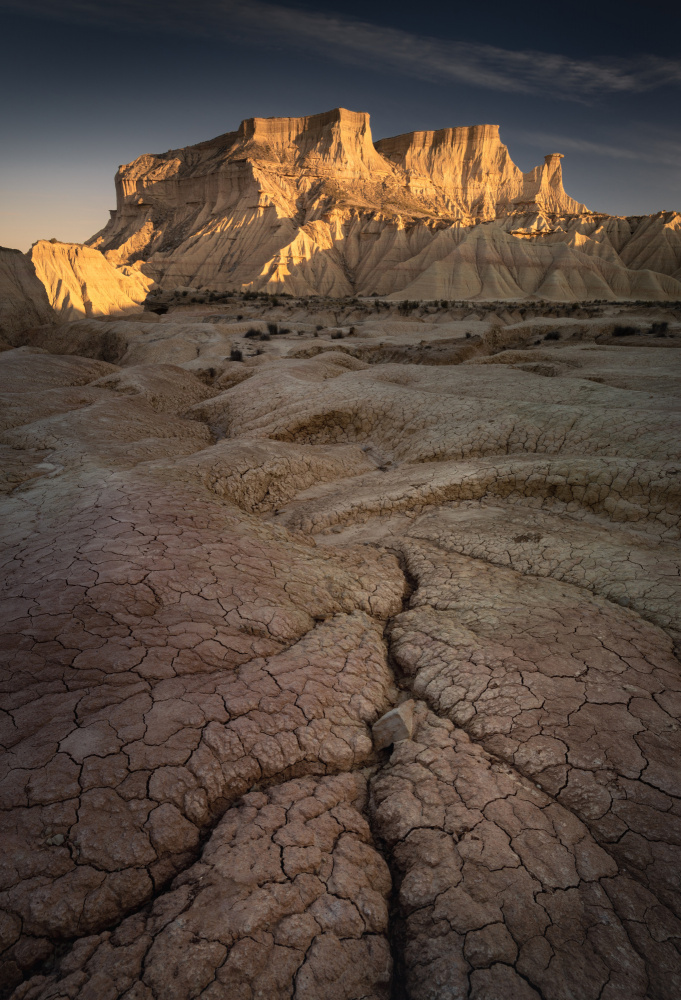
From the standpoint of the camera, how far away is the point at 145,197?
66.7 metres

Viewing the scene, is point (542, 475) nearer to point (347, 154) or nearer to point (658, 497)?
point (658, 497)

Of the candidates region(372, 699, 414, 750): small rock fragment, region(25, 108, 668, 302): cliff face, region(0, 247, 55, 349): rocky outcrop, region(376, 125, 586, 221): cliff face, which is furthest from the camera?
region(376, 125, 586, 221): cliff face

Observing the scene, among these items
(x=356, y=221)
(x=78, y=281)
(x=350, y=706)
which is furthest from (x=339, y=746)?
(x=356, y=221)

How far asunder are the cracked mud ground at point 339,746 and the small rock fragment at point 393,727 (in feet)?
0.17

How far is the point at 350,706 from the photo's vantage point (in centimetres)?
247

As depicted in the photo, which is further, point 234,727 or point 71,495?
point 71,495

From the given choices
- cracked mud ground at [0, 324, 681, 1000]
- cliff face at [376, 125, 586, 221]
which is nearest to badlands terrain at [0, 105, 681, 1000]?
cracked mud ground at [0, 324, 681, 1000]

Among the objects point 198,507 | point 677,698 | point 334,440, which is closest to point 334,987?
point 677,698

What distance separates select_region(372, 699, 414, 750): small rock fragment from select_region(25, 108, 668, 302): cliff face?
94.3ft

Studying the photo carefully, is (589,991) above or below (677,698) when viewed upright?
below

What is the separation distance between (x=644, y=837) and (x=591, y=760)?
318mm

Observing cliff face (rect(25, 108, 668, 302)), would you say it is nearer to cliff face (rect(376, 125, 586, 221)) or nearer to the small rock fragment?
cliff face (rect(376, 125, 586, 221))

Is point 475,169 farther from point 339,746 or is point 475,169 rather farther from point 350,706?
point 339,746

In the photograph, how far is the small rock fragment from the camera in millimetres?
2334
